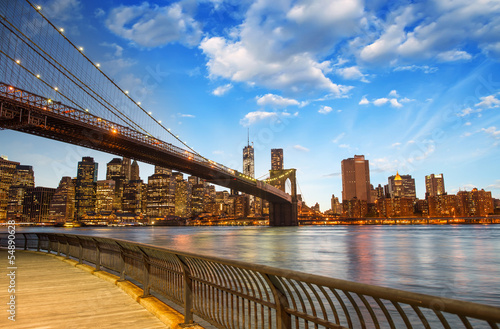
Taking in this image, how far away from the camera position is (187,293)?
195 inches

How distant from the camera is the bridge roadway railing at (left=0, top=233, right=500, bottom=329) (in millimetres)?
2148

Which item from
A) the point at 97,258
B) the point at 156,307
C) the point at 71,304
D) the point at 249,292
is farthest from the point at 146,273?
the point at 97,258

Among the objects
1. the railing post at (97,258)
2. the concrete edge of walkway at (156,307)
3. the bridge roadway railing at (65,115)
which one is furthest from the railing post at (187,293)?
the bridge roadway railing at (65,115)

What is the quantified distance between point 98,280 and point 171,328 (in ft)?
15.1

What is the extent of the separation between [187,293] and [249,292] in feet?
6.74

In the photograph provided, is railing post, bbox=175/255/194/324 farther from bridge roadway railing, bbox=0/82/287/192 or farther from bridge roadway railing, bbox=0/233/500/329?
bridge roadway railing, bbox=0/82/287/192

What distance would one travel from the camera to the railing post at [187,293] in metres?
4.85

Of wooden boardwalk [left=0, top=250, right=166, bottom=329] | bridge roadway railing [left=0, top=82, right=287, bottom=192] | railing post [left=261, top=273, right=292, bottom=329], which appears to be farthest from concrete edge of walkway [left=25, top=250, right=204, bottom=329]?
bridge roadway railing [left=0, top=82, right=287, bottom=192]

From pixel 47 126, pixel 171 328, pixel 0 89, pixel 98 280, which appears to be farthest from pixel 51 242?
pixel 47 126

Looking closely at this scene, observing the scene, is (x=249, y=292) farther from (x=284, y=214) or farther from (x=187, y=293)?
(x=284, y=214)

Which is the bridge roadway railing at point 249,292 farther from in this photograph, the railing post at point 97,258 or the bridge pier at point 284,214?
the bridge pier at point 284,214

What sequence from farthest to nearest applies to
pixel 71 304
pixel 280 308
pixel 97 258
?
pixel 97 258, pixel 71 304, pixel 280 308

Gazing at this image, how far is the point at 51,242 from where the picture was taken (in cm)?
1630

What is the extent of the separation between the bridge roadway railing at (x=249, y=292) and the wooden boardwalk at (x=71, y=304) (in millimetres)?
502
